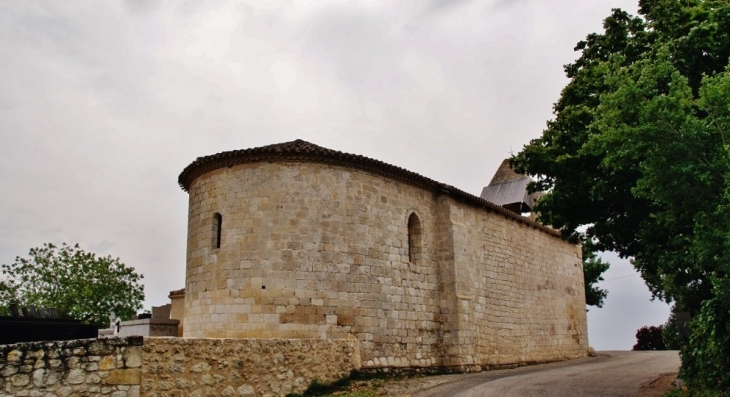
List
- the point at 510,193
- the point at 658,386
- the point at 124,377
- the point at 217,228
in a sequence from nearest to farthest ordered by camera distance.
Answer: the point at 124,377 < the point at 658,386 < the point at 217,228 < the point at 510,193

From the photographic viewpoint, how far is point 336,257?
15.3 meters

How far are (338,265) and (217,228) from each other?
341 cm

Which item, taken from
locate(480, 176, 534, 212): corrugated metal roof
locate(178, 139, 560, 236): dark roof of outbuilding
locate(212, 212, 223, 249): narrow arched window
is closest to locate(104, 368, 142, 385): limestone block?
locate(212, 212, 223, 249): narrow arched window

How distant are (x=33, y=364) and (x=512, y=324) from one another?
16.2 m

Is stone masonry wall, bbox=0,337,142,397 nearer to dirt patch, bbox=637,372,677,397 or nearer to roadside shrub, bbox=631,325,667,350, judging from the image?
dirt patch, bbox=637,372,677,397

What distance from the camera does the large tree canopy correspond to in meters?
9.92

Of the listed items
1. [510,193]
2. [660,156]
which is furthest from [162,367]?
[510,193]

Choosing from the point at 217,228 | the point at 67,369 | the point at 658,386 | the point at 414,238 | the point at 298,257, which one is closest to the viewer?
the point at 67,369

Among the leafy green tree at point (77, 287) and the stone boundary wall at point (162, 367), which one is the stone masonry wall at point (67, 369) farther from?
the leafy green tree at point (77, 287)

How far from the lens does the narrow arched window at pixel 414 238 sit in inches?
694

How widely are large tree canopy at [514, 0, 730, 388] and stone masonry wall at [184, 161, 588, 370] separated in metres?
3.74

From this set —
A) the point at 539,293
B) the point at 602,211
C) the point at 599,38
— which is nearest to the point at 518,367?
the point at 539,293

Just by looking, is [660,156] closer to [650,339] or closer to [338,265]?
[338,265]

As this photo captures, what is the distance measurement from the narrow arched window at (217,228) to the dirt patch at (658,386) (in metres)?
10.5
